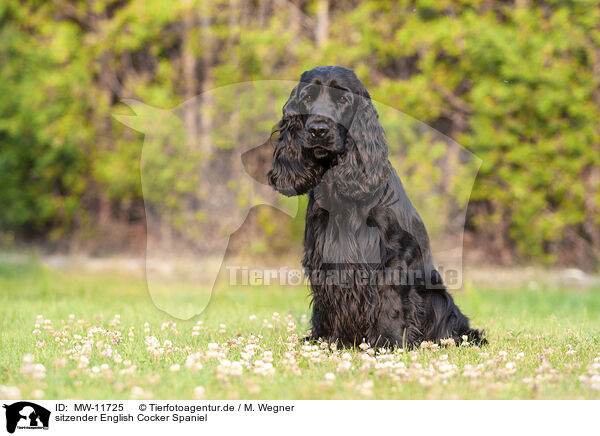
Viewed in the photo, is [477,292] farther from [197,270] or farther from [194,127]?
[194,127]

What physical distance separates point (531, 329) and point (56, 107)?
6148mm

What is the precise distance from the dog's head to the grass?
93 cm

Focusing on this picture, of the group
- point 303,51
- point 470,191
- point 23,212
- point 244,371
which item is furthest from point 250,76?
point 244,371

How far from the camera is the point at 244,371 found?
10.0 feet

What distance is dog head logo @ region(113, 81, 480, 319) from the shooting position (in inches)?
273

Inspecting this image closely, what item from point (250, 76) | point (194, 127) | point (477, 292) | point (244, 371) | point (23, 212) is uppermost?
point (250, 76)

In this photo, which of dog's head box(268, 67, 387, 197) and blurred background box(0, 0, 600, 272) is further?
blurred background box(0, 0, 600, 272)

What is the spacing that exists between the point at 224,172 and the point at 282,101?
1.05m
